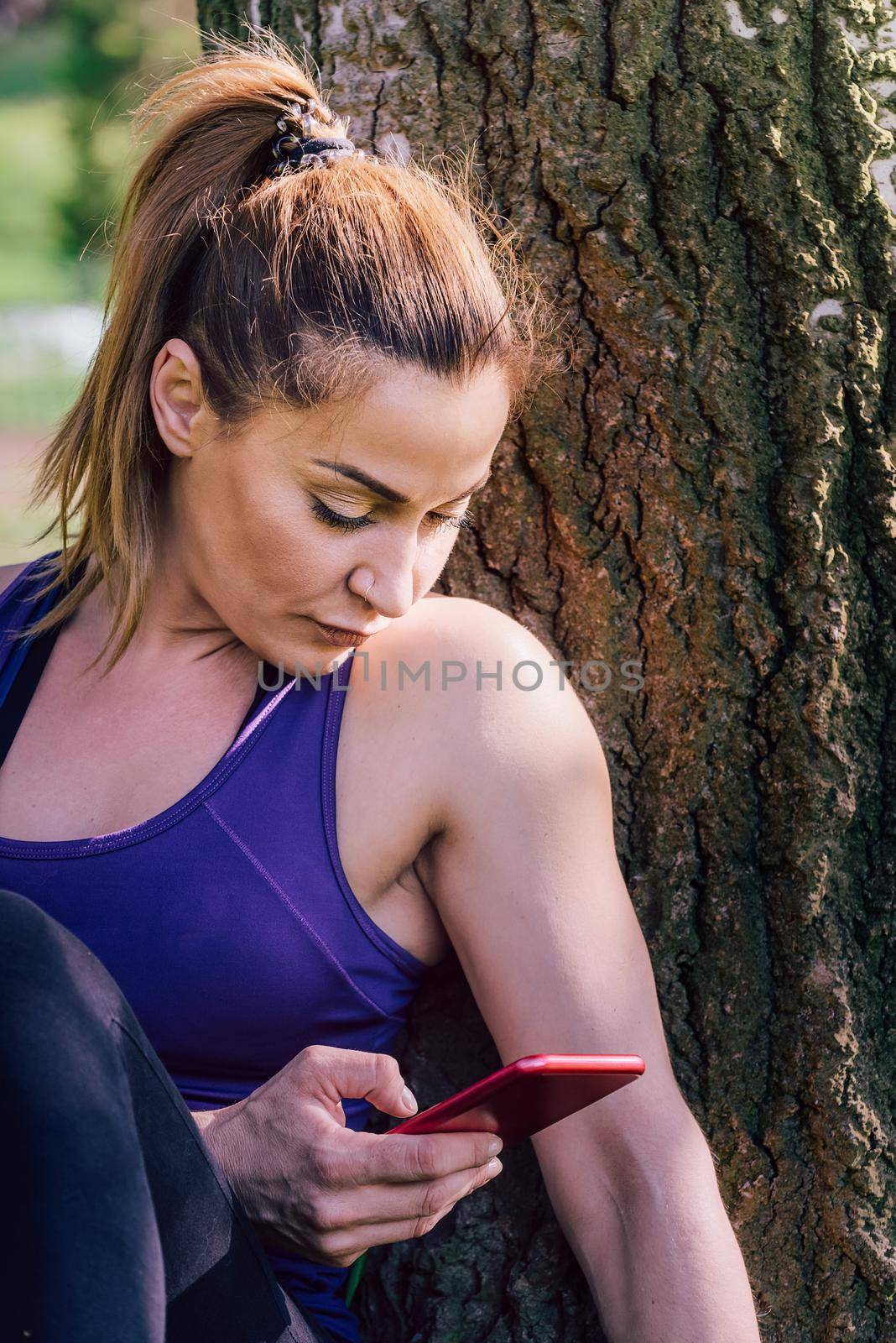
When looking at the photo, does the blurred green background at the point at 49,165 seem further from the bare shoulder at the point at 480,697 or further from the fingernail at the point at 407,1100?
the fingernail at the point at 407,1100

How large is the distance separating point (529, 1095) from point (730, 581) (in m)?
0.78

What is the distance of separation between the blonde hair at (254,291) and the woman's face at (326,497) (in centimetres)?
3

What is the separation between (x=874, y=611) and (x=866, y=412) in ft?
0.89

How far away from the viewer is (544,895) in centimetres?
143

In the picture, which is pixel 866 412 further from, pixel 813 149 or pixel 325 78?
pixel 325 78

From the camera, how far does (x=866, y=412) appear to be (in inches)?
63.9

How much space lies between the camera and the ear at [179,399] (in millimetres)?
1479

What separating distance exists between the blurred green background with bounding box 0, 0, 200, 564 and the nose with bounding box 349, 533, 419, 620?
7399mm

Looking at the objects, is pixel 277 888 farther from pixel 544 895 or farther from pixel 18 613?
pixel 18 613

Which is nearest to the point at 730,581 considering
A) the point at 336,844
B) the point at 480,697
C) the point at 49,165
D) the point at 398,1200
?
the point at 480,697

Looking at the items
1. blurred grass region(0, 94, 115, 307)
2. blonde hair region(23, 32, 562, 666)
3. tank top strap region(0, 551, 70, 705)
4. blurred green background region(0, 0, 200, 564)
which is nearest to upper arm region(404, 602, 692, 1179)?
blonde hair region(23, 32, 562, 666)

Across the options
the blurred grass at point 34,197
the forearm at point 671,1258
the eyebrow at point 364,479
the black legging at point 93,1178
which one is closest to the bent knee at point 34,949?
the black legging at point 93,1178

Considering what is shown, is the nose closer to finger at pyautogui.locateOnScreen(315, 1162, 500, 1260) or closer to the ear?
the ear

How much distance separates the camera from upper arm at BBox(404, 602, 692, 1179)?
1417 mm
